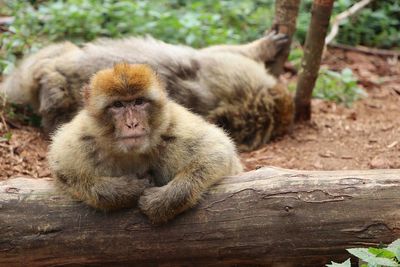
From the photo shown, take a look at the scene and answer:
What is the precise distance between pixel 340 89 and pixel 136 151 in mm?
5018

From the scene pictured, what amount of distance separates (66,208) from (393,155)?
3609mm

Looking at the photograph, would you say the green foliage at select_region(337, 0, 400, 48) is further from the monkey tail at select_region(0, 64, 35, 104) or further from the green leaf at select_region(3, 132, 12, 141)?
the green leaf at select_region(3, 132, 12, 141)

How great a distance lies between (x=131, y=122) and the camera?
4270mm

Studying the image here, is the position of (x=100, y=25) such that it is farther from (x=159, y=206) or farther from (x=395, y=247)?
(x=395, y=247)

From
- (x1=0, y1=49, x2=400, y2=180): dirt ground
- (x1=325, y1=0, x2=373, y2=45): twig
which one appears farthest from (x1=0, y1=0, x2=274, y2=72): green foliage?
(x1=0, y1=49, x2=400, y2=180): dirt ground

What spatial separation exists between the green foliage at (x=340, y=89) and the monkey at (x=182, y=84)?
136cm

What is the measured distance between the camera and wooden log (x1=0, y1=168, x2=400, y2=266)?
161 inches

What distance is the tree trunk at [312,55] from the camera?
678cm

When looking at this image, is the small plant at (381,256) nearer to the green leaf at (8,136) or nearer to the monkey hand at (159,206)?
the monkey hand at (159,206)

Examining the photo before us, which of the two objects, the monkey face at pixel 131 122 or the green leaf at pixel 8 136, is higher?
the monkey face at pixel 131 122

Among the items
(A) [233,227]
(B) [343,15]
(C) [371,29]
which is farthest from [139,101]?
(C) [371,29]

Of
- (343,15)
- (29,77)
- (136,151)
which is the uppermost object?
(136,151)

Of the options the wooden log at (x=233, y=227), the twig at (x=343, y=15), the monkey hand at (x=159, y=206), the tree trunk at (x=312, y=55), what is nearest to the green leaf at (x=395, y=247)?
the wooden log at (x=233, y=227)

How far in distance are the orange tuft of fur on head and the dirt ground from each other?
194 cm
